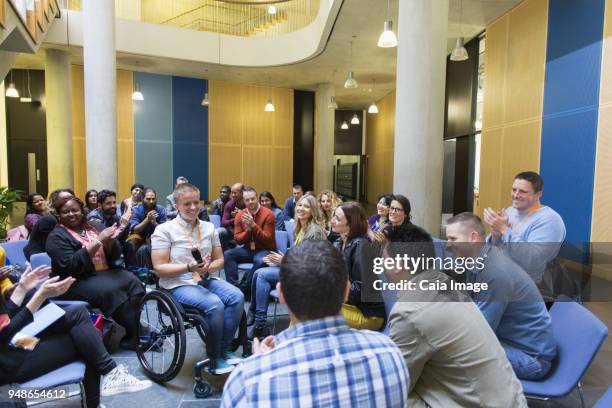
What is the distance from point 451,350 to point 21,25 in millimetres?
7783

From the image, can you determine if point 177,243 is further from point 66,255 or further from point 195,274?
point 66,255

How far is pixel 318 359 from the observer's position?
97 centimetres

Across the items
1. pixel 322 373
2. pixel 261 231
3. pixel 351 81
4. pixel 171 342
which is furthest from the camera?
pixel 351 81

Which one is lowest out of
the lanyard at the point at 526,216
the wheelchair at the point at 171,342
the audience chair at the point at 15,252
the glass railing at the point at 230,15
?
the wheelchair at the point at 171,342

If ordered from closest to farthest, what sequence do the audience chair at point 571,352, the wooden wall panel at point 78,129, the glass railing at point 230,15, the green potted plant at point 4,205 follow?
the audience chair at point 571,352
the green potted plant at point 4,205
the wooden wall panel at point 78,129
the glass railing at point 230,15

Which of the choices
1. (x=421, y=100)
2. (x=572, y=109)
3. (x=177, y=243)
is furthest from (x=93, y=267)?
(x=572, y=109)

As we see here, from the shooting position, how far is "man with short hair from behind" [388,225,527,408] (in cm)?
140

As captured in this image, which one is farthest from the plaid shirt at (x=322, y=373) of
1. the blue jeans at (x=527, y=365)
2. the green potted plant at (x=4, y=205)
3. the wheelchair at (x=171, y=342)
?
the green potted plant at (x=4, y=205)

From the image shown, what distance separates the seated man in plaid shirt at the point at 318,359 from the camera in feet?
3.09

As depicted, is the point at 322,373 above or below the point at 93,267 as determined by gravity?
above

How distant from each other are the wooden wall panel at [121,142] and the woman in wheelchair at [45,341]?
10.4 metres

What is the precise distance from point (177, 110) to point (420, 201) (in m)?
9.58

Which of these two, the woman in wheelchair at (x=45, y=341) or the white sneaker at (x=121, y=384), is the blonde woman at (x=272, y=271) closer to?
the white sneaker at (x=121, y=384)

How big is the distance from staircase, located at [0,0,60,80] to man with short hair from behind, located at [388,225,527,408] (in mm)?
6526
